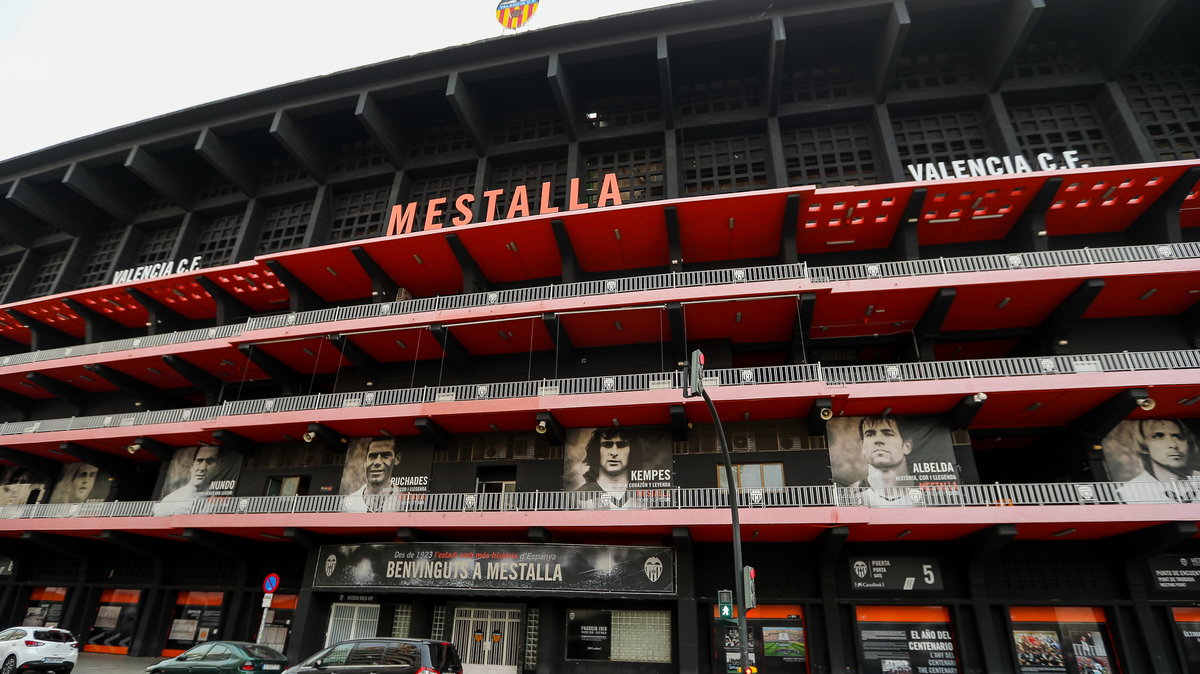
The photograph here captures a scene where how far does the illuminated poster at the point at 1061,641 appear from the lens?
17.6 meters

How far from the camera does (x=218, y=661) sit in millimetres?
14203

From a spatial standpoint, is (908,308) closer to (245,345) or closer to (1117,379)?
(1117,379)

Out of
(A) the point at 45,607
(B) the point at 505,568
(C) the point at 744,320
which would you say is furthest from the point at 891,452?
(A) the point at 45,607

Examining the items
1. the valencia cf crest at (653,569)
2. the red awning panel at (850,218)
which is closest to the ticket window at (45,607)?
the valencia cf crest at (653,569)

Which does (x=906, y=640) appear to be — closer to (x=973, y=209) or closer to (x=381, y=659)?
(x=973, y=209)

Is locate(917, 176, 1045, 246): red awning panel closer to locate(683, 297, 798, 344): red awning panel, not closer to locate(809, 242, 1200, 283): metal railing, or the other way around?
locate(809, 242, 1200, 283): metal railing

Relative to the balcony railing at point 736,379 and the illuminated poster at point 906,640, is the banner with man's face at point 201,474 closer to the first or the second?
the balcony railing at point 736,379

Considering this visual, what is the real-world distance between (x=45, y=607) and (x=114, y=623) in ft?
15.2

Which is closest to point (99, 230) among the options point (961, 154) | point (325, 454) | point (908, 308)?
point (325, 454)

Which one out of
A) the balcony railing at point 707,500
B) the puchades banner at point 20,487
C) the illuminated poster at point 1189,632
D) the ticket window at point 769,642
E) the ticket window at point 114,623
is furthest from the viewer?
the puchades banner at point 20,487

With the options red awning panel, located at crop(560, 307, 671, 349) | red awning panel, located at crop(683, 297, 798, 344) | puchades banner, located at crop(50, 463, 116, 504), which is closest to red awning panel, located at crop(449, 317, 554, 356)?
red awning panel, located at crop(560, 307, 671, 349)

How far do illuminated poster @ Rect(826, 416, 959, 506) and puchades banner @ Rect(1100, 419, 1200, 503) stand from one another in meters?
5.00

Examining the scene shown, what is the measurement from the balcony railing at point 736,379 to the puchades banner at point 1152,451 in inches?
97.6

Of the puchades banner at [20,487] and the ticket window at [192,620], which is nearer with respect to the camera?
the ticket window at [192,620]
